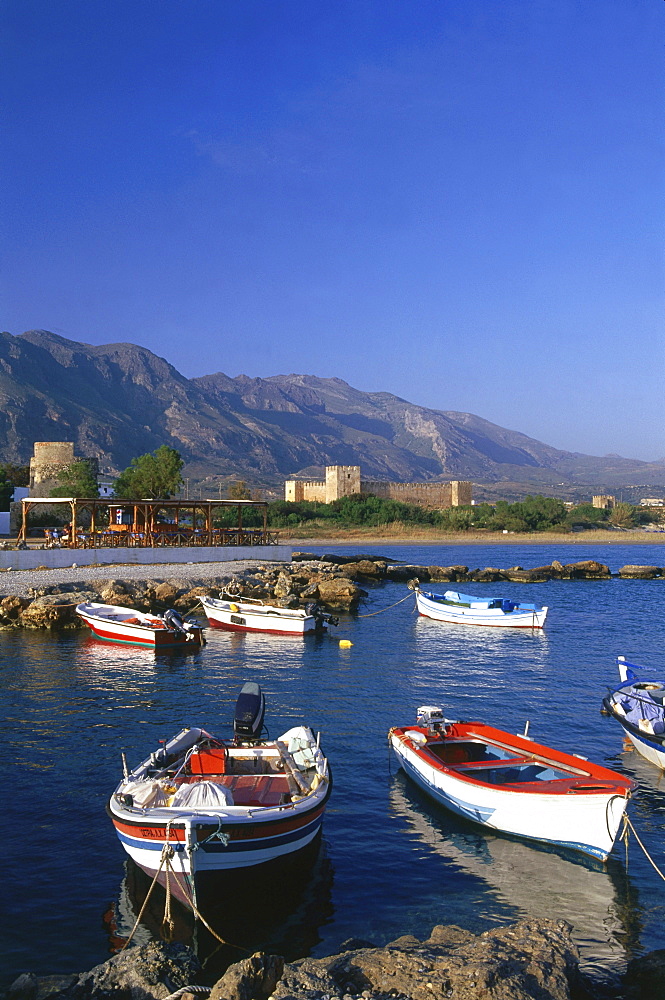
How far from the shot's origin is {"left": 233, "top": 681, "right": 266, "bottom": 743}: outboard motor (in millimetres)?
13727

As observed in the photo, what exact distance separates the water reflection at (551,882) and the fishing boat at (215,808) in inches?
82.7

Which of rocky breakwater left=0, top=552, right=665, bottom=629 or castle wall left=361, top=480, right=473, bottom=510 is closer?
rocky breakwater left=0, top=552, right=665, bottom=629

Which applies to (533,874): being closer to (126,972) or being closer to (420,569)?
(126,972)

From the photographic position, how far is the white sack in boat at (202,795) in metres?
9.66

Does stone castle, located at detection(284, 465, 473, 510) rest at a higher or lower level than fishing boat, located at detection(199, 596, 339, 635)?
higher

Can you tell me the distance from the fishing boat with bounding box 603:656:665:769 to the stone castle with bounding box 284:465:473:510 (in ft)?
320

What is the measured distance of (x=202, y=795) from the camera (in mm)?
9734

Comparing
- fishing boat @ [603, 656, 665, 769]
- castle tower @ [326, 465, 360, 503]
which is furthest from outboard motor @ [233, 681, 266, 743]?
castle tower @ [326, 465, 360, 503]

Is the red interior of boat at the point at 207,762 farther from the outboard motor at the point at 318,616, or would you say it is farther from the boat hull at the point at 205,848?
the outboard motor at the point at 318,616

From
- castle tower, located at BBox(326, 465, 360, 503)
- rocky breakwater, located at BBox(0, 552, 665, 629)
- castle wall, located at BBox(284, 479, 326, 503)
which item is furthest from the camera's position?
castle wall, located at BBox(284, 479, 326, 503)

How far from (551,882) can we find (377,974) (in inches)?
174

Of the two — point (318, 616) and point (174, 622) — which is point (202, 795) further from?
point (318, 616)

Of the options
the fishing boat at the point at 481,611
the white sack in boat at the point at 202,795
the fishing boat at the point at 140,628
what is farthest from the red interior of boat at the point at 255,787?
the fishing boat at the point at 481,611

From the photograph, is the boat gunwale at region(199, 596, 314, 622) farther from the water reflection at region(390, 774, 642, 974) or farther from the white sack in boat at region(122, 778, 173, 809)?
the white sack in boat at region(122, 778, 173, 809)
